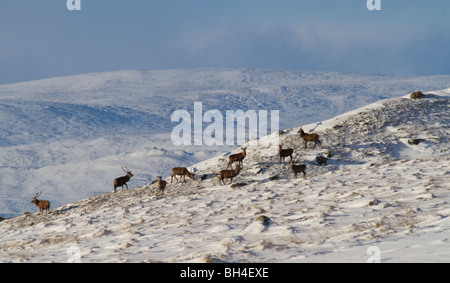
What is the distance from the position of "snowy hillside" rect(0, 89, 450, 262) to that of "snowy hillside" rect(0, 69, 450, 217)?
40.1 meters

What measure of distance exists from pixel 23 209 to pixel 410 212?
5465 cm

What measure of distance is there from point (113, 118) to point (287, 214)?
120070 millimetres

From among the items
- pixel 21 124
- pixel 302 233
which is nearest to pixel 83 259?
pixel 302 233

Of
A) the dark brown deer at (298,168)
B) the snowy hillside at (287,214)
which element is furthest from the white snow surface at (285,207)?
the dark brown deer at (298,168)

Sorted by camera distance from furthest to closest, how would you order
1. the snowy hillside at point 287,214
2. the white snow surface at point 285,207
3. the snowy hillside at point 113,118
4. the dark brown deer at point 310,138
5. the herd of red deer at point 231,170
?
1. the snowy hillside at point 113,118
2. the dark brown deer at point 310,138
3. the herd of red deer at point 231,170
4. the white snow surface at point 285,207
5. the snowy hillside at point 287,214

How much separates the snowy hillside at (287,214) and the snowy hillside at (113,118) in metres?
40.1

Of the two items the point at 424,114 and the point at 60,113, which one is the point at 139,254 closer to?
the point at 424,114

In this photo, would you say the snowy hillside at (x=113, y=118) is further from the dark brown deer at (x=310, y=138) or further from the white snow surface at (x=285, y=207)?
the dark brown deer at (x=310, y=138)

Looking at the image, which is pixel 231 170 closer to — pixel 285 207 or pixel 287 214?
pixel 285 207

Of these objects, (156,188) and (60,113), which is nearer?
(156,188)

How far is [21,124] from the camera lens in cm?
11481

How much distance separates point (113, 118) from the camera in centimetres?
13125

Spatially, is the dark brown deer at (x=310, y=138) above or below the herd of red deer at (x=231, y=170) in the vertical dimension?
above

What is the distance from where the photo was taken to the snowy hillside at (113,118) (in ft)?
241
